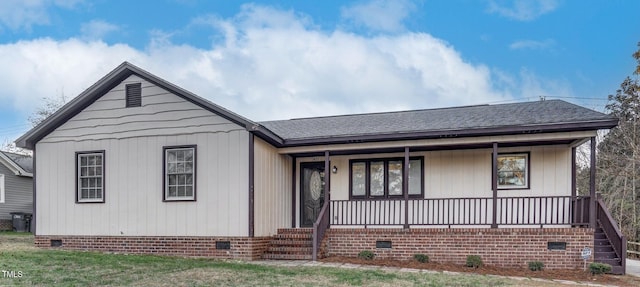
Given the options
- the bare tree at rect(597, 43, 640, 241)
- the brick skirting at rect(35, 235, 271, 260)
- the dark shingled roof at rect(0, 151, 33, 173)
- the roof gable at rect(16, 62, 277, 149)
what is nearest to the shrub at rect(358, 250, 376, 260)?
the brick skirting at rect(35, 235, 271, 260)

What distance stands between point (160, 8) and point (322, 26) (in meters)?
5.67

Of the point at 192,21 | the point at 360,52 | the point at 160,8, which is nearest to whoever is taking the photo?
the point at 160,8

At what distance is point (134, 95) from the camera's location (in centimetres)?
1154

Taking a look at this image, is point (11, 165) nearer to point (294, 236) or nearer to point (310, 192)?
point (310, 192)

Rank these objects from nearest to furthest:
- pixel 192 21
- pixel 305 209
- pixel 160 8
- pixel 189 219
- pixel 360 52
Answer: pixel 189 219 < pixel 305 209 < pixel 160 8 < pixel 192 21 < pixel 360 52

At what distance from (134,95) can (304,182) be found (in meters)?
4.89

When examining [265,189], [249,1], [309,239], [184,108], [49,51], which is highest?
[249,1]

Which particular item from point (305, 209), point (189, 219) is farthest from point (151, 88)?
point (305, 209)

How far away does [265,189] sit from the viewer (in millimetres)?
11125

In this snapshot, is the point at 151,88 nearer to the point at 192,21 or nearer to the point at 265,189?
the point at 265,189

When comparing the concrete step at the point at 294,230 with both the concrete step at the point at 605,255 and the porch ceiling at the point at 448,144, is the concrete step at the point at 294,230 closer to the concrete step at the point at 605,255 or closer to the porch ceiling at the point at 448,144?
the porch ceiling at the point at 448,144

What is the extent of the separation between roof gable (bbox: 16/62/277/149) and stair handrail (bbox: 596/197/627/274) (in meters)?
7.58

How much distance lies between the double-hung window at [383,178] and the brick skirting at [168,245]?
2.84 meters

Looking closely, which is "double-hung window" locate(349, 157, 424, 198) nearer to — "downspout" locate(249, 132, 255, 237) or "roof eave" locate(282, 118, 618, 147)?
"roof eave" locate(282, 118, 618, 147)
